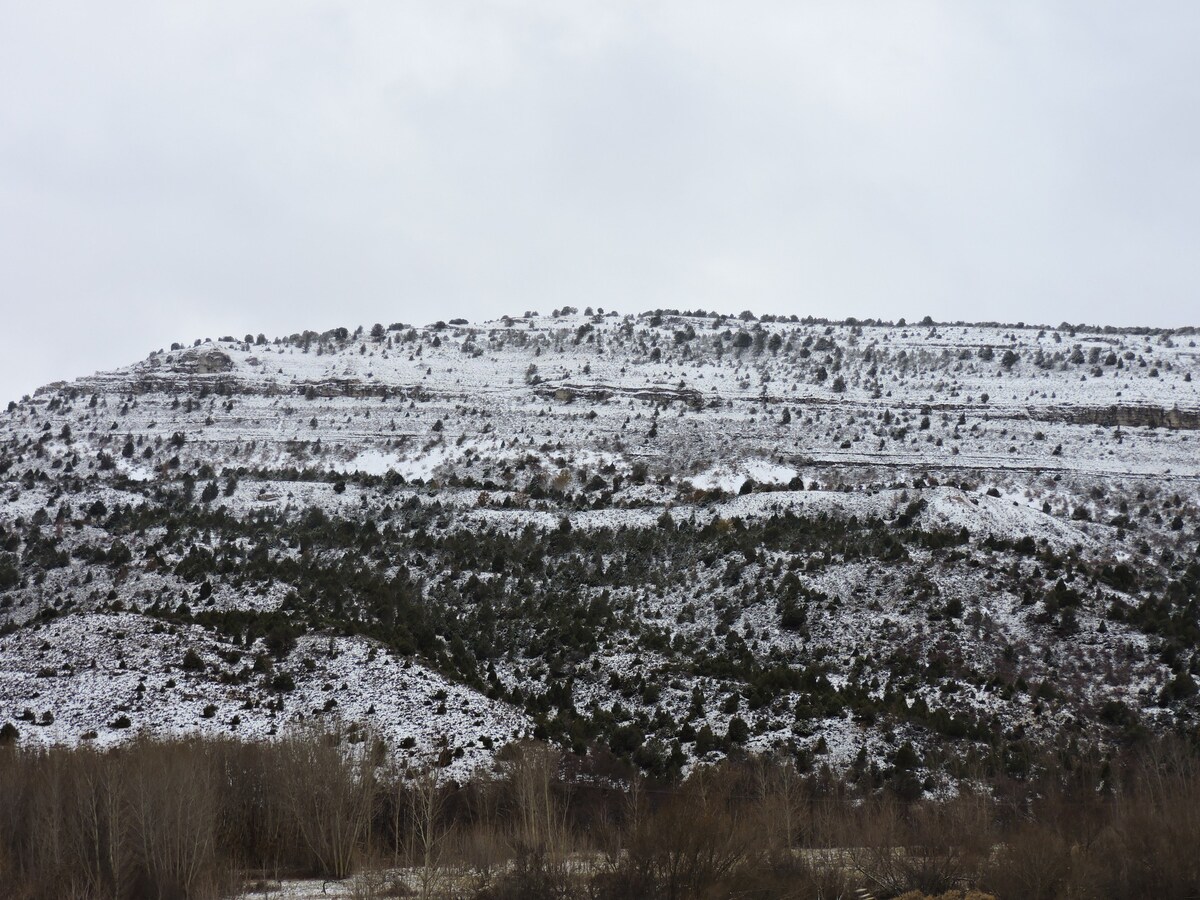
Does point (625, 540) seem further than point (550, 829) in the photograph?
Yes

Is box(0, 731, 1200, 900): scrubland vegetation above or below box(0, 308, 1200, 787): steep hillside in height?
below

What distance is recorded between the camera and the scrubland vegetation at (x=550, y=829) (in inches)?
723

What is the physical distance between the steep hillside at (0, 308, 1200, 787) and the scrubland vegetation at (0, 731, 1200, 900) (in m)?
2.87

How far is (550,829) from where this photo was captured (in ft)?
69.8

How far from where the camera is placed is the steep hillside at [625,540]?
29.7 meters

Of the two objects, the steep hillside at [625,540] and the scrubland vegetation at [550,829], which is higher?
the steep hillside at [625,540]

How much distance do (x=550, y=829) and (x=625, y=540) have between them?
77.5ft

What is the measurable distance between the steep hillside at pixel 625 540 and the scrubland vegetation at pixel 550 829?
287 centimetres

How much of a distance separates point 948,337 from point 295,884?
6382cm

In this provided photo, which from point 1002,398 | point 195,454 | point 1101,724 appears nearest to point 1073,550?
point 1101,724

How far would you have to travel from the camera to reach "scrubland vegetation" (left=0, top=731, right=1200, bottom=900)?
60.3ft

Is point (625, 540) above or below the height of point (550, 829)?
above

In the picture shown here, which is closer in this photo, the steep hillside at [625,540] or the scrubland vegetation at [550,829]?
the scrubland vegetation at [550,829]

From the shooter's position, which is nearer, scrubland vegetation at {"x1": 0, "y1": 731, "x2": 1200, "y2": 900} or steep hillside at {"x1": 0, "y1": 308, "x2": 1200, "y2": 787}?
scrubland vegetation at {"x1": 0, "y1": 731, "x2": 1200, "y2": 900}
